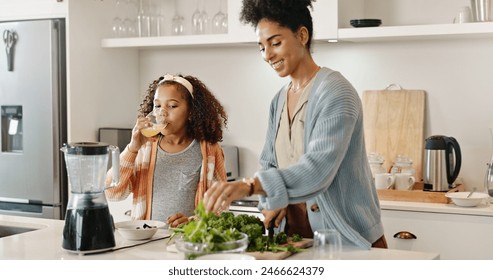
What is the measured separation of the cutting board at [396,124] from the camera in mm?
3627

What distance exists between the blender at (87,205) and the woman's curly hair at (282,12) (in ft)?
2.00

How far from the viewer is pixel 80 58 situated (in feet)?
12.9

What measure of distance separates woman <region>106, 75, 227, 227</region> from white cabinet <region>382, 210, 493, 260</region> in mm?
924

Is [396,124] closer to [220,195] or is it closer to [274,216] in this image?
[274,216]

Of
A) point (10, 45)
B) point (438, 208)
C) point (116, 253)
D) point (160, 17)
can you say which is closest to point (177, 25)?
point (160, 17)

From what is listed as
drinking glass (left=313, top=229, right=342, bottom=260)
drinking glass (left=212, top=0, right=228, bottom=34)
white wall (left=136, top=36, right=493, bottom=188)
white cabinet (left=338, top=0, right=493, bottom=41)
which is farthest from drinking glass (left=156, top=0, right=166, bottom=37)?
drinking glass (left=313, top=229, right=342, bottom=260)

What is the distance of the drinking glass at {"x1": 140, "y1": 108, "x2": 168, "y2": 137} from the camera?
2.53m

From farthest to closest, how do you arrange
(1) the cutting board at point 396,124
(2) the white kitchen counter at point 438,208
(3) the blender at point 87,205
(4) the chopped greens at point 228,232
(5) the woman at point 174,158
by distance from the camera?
(1) the cutting board at point 396,124
(2) the white kitchen counter at point 438,208
(5) the woman at point 174,158
(3) the blender at point 87,205
(4) the chopped greens at point 228,232

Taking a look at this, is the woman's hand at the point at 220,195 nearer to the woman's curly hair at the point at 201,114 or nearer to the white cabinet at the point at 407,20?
the woman's curly hair at the point at 201,114

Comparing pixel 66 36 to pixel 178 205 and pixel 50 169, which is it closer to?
pixel 50 169

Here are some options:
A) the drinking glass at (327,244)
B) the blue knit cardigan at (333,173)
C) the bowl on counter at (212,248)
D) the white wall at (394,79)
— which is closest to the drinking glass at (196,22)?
the white wall at (394,79)

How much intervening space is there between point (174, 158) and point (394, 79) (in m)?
1.50

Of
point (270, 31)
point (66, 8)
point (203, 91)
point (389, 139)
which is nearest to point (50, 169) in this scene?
point (66, 8)

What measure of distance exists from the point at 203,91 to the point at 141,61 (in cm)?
176
